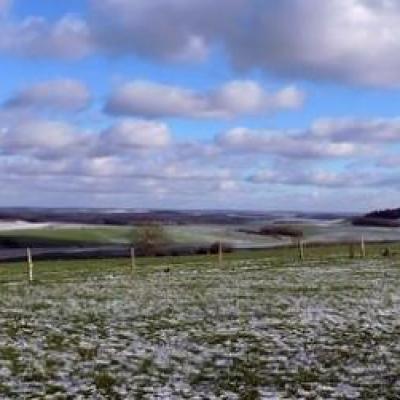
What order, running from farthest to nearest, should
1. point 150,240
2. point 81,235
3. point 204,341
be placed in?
point 81,235 < point 150,240 < point 204,341

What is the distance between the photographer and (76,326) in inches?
1008

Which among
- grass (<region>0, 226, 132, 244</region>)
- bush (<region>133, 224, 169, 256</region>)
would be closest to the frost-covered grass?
bush (<region>133, 224, 169, 256</region>)

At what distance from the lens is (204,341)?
73.3 ft

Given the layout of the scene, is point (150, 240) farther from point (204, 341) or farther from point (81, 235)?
point (204, 341)

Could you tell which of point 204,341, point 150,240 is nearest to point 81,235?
point 150,240

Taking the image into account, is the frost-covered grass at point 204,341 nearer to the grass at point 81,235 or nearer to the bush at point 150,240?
the bush at point 150,240

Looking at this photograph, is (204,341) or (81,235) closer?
(204,341)

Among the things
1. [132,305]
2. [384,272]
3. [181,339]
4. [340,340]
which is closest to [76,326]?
[181,339]

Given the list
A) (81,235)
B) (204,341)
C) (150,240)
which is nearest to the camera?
(204,341)

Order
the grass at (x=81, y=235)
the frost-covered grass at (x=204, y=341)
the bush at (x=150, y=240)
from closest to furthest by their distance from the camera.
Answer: the frost-covered grass at (x=204, y=341), the bush at (x=150, y=240), the grass at (x=81, y=235)

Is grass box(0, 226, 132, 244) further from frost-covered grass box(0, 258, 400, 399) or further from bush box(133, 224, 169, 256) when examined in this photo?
frost-covered grass box(0, 258, 400, 399)

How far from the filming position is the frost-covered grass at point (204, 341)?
16.8 m

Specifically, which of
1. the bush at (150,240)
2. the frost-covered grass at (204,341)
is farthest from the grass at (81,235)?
the frost-covered grass at (204,341)

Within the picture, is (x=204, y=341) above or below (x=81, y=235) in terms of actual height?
above
